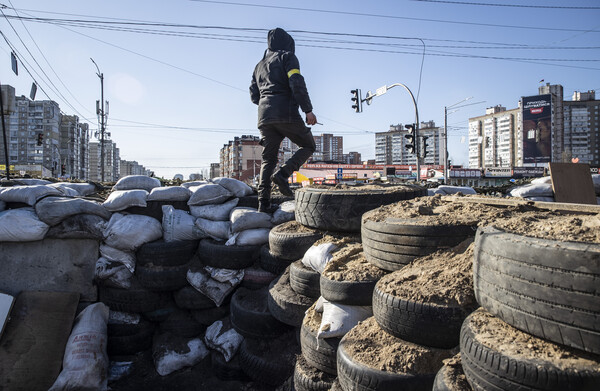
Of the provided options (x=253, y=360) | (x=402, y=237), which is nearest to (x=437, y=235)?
(x=402, y=237)

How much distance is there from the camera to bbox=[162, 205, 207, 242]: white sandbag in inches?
162

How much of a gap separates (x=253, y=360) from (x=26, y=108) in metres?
100

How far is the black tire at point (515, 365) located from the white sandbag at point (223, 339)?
2477 mm

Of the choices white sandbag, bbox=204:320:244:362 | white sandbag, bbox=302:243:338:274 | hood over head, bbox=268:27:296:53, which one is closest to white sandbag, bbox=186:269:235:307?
white sandbag, bbox=204:320:244:362

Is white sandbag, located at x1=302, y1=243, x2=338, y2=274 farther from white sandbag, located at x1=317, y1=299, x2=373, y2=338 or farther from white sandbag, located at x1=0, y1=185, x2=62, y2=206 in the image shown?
white sandbag, located at x1=0, y1=185, x2=62, y2=206

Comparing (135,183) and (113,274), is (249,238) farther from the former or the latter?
(135,183)

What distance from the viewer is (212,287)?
377cm

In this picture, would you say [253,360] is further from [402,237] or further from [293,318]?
[402,237]

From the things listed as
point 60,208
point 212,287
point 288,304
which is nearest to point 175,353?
point 212,287

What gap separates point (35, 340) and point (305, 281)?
2485 millimetres

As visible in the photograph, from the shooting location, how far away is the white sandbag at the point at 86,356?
2.99 meters

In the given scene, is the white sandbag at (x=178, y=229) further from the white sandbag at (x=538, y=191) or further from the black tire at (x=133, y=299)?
the white sandbag at (x=538, y=191)

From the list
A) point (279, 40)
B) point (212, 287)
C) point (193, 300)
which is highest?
point (279, 40)

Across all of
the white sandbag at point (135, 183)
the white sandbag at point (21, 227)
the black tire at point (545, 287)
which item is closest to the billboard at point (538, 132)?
the white sandbag at point (135, 183)
